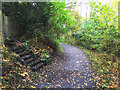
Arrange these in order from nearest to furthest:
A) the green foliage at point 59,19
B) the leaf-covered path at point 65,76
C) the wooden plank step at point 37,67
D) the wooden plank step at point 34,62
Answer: the leaf-covered path at point 65,76 < the wooden plank step at point 37,67 < the wooden plank step at point 34,62 < the green foliage at point 59,19

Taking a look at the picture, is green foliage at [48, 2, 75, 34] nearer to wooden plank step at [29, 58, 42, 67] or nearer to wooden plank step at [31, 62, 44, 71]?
wooden plank step at [29, 58, 42, 67]

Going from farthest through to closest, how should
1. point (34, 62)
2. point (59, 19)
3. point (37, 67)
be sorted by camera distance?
point (59, 19) < point (34, 62) < point (37, 67)

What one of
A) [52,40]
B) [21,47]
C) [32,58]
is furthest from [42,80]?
[52,40]

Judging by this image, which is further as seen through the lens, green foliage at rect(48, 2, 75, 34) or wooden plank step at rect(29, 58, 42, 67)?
green foliage at rect(48, 2, 75, 34)

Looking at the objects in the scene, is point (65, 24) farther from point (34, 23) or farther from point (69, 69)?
point (69, 69)

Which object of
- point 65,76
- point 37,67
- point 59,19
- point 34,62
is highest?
point 59,19

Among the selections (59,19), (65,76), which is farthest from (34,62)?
(59,19)

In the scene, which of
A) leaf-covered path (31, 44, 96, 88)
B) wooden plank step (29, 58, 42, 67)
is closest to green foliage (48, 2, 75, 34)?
wooden plank step (29, 58, 42, 67)

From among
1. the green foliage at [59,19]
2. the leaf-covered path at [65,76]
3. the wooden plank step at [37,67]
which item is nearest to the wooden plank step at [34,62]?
the wooden plank step at [37,67]

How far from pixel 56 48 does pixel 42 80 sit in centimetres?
372

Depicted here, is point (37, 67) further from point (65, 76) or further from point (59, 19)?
point (59, 19)

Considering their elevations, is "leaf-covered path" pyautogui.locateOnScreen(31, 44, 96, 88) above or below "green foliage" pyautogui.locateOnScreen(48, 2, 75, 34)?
below

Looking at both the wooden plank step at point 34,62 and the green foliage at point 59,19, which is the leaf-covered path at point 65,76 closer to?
the wooden plank step at point 34,62

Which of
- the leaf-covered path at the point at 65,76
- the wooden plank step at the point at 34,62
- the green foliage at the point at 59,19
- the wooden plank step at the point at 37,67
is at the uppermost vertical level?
the green foliage at the point at 59,19
